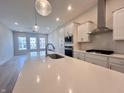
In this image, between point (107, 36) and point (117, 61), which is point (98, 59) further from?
point (107, 36)

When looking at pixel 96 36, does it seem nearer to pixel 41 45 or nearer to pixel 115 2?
pixel 115 2

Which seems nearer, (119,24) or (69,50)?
(119,24)

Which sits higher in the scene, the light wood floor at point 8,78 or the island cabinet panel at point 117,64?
the island cabinet panel at point 117,64

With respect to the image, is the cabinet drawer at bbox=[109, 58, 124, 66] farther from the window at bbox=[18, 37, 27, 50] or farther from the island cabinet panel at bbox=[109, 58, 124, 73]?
the window at bbox=[18, 37, 27, 50]

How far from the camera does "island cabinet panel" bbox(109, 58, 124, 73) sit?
2.16 meters

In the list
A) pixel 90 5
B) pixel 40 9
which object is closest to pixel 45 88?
pixel 40 9

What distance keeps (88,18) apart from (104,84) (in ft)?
12.7

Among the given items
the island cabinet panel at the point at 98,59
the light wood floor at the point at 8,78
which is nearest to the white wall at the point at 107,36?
the island cabinet panel at the point at 98,59

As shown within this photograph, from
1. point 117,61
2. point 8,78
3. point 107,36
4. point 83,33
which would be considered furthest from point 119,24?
point 8,78

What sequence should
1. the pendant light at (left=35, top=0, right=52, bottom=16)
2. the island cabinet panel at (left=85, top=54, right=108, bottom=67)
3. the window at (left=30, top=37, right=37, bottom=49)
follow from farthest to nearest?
the window at (left=30, top=37, right=37, bottom=49)
the island cabinet panel at (left=85, top=54, right=108, bottom=67)
the pendant light at (left=35, top=0, right=52, bottom=16)

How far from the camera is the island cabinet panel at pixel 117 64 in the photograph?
7.09 feet

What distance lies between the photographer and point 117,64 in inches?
88.9

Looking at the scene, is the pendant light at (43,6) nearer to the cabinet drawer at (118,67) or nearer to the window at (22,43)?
the cabinet drawer at (118,67)

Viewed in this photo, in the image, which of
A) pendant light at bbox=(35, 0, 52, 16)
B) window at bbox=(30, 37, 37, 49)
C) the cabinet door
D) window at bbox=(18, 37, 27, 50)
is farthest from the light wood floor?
window at bbox=(30, 37, 37, 49)
